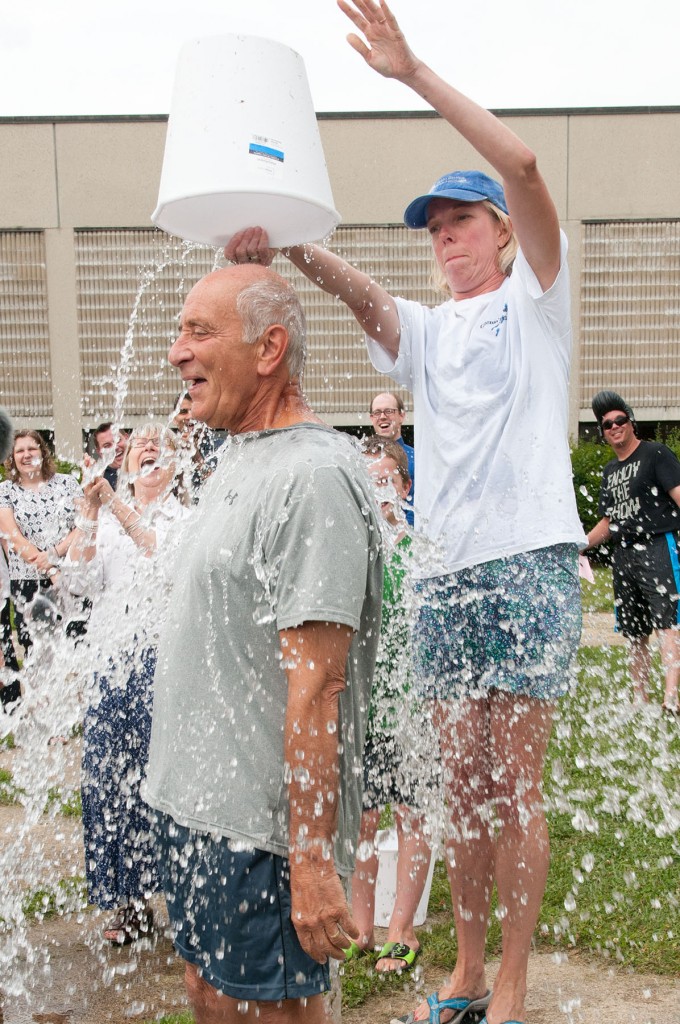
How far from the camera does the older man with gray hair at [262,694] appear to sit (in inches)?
73.4

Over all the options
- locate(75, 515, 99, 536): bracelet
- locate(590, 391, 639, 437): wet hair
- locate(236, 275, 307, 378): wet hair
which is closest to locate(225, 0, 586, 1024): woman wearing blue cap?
locate(236, 275, 307, 378): wet hair

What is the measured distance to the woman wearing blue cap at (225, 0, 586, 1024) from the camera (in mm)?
2658

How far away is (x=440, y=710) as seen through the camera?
2.80 m

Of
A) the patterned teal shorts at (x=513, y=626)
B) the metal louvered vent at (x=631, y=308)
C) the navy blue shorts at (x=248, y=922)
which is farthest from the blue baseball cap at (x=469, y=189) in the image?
the metal louvered vent at (x=631, y=308)

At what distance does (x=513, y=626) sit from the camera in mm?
2662

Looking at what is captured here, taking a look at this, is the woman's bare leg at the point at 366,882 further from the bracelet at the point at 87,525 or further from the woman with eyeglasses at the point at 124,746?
the bracelet at the point at 87,525

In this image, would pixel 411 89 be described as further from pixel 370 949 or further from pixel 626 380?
pixel 626 380

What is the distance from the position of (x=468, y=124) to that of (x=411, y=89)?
0.17m

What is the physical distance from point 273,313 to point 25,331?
1470 centimetres

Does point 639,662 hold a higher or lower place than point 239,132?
lower

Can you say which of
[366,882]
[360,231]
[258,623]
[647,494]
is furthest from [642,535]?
[360,231]

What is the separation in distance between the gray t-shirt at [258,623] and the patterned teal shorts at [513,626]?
689mm

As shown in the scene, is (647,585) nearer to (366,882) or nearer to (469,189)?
(366,882)

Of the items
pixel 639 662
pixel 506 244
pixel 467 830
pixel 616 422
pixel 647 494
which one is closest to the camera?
pixel 467 830
